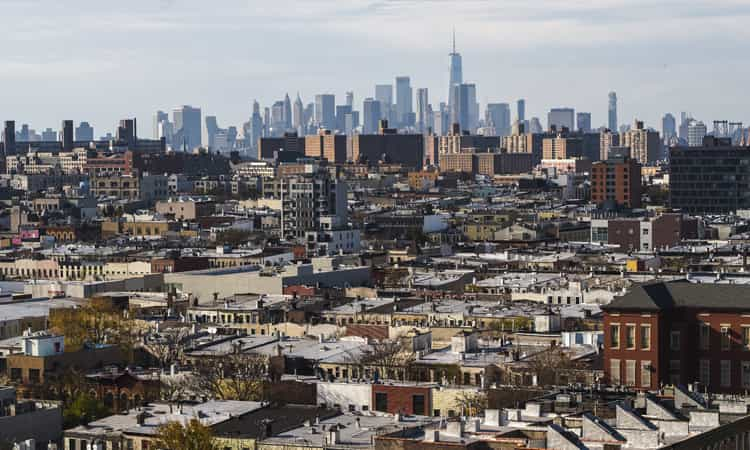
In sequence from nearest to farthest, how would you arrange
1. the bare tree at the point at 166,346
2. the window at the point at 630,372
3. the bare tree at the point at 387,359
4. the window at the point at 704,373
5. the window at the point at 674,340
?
the window at the point at 630,372
the window at the point at 674,340
the window at the point at 704,373
the bare tree at the point at 387,359
the bare tree at the point at 166,346

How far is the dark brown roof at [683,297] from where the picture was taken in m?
63.6

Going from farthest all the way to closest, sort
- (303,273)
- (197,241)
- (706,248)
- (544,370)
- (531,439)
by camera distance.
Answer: (197,241), (706,248), (303,273), (544,370), (531,439)

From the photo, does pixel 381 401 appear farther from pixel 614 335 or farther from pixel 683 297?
pixel 683 297

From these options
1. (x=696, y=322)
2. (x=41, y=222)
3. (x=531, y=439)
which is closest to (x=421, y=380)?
(x=696, y=322)

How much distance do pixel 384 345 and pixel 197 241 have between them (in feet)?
316

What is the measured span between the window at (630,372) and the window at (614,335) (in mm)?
710

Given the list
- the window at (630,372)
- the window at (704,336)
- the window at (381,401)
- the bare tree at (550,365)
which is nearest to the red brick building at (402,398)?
the window at (381,401)

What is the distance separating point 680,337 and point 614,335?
2.60 metres

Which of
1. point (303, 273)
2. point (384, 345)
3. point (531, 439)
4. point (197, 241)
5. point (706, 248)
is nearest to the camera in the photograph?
point (531, 439)

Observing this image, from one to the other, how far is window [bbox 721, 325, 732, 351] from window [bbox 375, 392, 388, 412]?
1353cm

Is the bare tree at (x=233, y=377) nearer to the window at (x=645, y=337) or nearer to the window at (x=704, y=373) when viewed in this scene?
the window at (x=645, y=337)

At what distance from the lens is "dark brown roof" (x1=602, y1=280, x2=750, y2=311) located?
63562mm

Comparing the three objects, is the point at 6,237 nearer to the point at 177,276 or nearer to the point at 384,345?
the point at 177,276

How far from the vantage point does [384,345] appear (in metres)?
71.0
